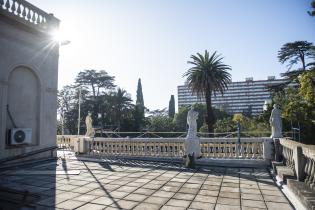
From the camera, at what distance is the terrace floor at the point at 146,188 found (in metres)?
5.41

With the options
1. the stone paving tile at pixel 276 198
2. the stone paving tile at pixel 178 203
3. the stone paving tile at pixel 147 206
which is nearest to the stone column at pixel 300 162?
the stone paving tile at pixel 276 198

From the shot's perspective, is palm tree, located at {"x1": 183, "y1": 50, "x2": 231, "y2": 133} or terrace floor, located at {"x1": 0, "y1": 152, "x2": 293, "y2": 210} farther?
palm tree, located at {"x1": 183, "y1": 50, "x2": 231, "y2": 133}

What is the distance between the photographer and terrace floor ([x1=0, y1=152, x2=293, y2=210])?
541 cm

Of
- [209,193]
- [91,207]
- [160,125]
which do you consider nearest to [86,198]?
[91,207]

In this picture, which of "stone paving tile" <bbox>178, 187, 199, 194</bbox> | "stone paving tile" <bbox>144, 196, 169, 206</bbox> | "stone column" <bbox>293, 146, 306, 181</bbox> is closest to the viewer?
"stone paving tile" <bbox>144, 196, 169, 206</bbox>

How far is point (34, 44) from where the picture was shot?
1211 centimetres

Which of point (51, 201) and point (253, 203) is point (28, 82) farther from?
point (253, 203)

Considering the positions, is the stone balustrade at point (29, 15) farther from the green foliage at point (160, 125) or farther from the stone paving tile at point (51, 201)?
the green foliage at point (160, 125)

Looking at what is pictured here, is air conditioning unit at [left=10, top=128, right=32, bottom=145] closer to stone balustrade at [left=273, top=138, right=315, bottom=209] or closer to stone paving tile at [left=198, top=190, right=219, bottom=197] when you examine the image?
stone paving tile at [left=198, top=190, right=219, bottom=197]

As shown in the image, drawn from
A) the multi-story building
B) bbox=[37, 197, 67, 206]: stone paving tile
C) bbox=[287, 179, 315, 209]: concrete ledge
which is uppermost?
the multi-story building

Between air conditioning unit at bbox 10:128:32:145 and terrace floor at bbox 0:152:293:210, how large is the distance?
1.35m

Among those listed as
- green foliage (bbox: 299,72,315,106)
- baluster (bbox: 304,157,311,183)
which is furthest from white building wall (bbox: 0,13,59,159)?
green foliage (bbox: 299,72,315,106)

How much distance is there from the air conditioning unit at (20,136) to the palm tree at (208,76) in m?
25.4

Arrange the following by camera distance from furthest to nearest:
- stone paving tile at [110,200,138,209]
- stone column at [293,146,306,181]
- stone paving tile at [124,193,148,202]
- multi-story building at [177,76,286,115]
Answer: multi-story building at [177,76,286,115] < stone paving tile at [124,193,148,202] < stone column at [293,146,306,181] < stone paving tile at [110,200,138,209]
